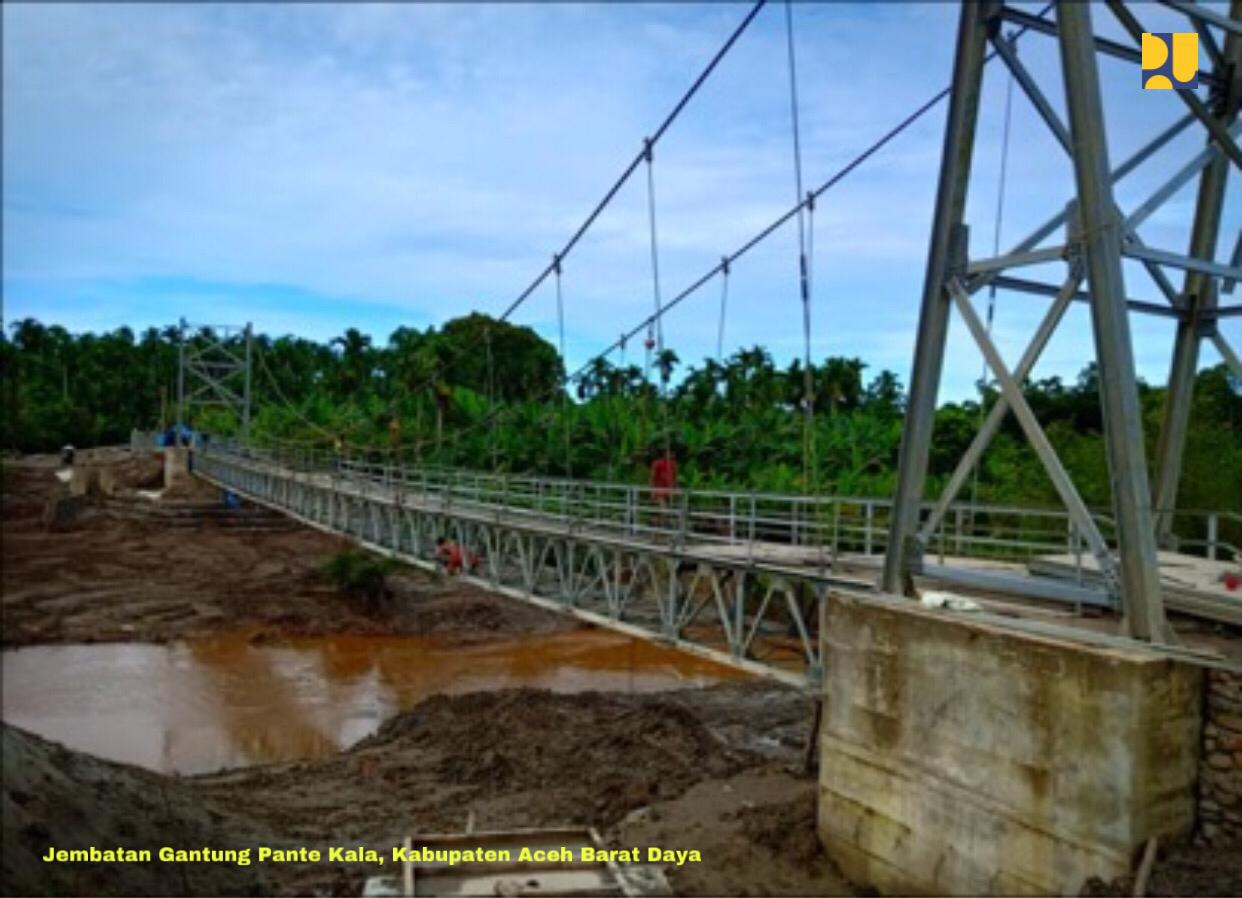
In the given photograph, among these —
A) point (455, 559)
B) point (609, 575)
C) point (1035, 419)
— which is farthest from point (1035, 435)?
point (455, 559)

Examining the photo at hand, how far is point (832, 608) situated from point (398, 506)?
11511 mm

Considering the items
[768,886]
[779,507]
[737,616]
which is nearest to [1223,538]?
[779,507]

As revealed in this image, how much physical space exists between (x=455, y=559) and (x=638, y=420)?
16.4 metres

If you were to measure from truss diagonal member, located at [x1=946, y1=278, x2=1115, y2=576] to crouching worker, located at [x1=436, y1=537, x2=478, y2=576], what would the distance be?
9.99m

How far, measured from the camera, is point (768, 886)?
9250 millimetres

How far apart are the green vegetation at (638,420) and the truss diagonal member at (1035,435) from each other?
395 inches

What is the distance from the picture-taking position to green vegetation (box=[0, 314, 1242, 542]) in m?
24.6

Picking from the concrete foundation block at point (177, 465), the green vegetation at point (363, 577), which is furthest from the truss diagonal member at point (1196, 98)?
the concrete foundation block at point (177, 465)

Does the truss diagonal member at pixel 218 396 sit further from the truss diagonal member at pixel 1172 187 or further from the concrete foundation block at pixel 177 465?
the truss diagonal member at pixel 1172 187

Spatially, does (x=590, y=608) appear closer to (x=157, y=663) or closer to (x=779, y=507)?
(x=779, y=507)

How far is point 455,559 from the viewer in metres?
17.0

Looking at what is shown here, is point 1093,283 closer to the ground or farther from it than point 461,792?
farther from it

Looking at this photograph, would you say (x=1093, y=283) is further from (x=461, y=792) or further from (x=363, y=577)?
(x=363, y=577)

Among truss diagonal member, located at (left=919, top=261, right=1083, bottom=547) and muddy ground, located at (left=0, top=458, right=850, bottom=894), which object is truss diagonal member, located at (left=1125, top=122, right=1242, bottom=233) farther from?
muddy ground, located at (left=0, top=458, right=850, bottom=894)
